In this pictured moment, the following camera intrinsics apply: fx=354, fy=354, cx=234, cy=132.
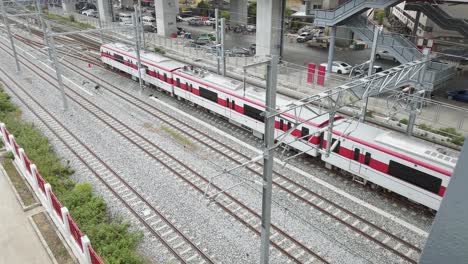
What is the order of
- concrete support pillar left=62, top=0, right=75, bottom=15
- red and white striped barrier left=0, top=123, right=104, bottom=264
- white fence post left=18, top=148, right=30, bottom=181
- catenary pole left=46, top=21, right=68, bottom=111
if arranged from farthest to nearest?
concrete support pillar left=62, top=0, right=75, bottom=15 → catenary pole left=46, top=21, right=68, bottom=111 → white fence post left=18, top=148, right=30, bottom=181 → red and white striped barrier left=0, top=123, right=104, bottom=264

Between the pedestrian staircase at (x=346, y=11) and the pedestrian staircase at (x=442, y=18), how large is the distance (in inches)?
324

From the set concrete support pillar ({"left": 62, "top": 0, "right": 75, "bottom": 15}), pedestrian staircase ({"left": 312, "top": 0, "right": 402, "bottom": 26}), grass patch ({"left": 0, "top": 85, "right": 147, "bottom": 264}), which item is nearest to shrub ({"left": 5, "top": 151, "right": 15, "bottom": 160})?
grass patch ({"left": 0, "top": 85, "right": 147, "bottom": 264})

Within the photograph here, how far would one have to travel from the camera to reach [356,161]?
→ 16.1m

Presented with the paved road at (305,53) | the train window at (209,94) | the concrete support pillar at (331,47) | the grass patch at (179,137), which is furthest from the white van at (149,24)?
the grass patch at (179,137)

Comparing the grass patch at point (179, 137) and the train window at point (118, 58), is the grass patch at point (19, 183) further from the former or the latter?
the train window at point (118, 58)

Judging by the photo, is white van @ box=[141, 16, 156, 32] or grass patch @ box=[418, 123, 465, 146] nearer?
grass patch @ box=[418, 123, 465, 146]

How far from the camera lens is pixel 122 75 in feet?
111

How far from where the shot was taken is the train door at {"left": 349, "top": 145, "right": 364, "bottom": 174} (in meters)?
15.8

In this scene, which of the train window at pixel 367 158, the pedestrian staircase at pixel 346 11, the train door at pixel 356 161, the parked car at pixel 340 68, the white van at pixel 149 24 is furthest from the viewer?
the white van at pixel 149 24

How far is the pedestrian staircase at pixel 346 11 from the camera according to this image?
25.0m

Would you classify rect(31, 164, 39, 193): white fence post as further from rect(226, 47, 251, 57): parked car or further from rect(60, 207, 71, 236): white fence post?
rect(226, 47, 251, 57): parked car

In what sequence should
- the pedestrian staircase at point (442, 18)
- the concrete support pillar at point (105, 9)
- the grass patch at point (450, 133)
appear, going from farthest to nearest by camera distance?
the concrete support pillar at point (105, 9)
the pedestrian staircase at point (442, 18)
the grass patch at point (450, 133)

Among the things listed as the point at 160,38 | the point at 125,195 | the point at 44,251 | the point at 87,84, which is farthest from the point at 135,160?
the point at 160,38

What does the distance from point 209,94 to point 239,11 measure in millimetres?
35140
